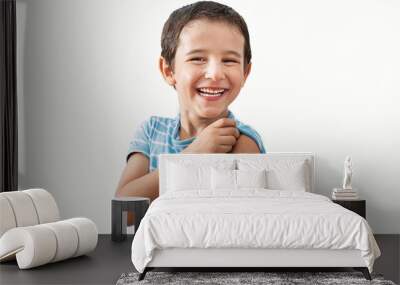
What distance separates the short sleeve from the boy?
0.01 meters

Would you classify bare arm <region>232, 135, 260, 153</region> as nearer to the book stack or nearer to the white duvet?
the book stack

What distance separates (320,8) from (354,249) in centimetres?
311

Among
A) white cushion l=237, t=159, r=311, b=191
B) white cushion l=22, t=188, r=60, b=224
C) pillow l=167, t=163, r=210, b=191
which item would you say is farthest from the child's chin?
white cushion l=22, t=188, r=60, b=224

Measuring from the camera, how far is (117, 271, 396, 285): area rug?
15.4 ft

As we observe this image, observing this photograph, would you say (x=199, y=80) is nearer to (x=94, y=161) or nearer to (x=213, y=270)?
(x=94, y=161)

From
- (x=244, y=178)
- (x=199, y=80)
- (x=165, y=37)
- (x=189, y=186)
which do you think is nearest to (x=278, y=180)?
(x=244, y=178)

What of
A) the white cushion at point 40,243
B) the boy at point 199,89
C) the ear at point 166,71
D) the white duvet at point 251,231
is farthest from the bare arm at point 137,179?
the white duvet at point 251,231

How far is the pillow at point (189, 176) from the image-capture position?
6.21 metres

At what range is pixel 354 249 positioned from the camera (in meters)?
4.73

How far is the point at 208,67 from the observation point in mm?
6688

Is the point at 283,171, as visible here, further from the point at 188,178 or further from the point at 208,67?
the point at 208,67

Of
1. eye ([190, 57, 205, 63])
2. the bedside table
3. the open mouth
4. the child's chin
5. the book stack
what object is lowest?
the bedside table

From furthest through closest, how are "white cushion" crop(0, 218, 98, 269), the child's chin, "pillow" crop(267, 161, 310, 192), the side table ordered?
the child's chin → the side table → "pillow" crop(267, 161, 310, 192) → "white cushion" crop(0, 218, 98, 269)

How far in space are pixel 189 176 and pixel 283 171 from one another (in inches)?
34.8
